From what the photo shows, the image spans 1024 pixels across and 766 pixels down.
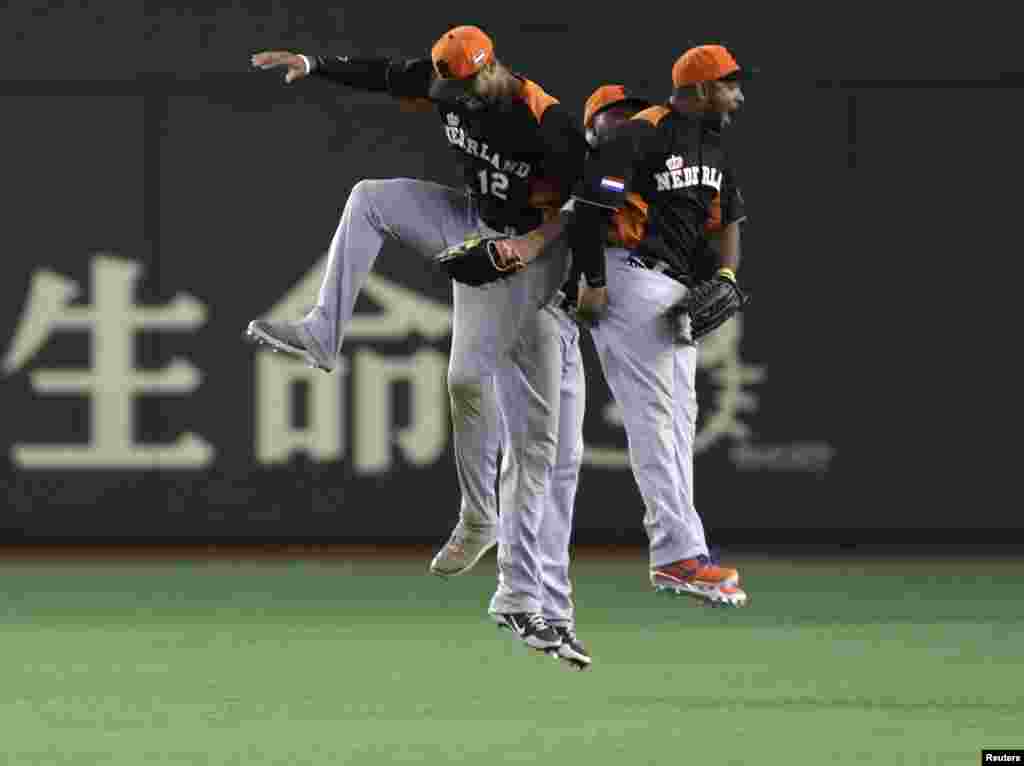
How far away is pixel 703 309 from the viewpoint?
8.63m

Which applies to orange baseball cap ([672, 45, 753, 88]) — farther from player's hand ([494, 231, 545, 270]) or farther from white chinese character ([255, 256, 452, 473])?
white chinese character ([255, 256, 452, 473])

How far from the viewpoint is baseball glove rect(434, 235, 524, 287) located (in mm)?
7574

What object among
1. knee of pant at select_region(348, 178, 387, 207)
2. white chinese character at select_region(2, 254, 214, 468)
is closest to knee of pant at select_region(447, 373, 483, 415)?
knee of pant at select_region(348, 178, 387, 207)

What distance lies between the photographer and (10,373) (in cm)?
1253

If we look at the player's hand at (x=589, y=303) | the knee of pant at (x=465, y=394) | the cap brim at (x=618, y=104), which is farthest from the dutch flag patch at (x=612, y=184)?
the cap brim at (x=618, y=104)

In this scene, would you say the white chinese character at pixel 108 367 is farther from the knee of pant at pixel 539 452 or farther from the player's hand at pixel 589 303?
the knee of pant at pixel 539 452

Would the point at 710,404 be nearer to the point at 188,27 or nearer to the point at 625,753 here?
the point at 188,27

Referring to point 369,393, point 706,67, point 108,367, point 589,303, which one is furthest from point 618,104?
point 108,367

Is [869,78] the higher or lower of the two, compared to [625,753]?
higher

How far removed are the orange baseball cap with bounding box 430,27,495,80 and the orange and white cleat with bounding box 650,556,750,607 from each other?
6.45 feet

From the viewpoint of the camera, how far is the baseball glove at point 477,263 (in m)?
7.57

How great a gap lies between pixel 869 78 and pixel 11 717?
22.0 feet

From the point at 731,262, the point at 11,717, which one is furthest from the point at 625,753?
the point at 731,262

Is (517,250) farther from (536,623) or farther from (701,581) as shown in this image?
(701,581)
